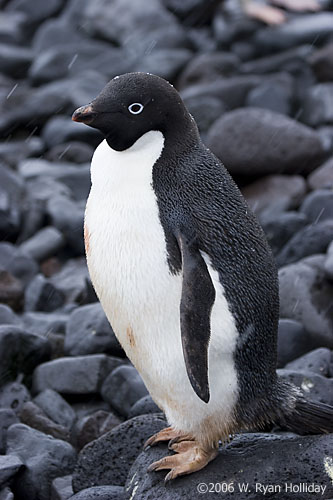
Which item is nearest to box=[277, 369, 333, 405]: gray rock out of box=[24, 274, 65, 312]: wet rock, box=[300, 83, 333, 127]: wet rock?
box=[24, 274, 65, 312]: wet rock

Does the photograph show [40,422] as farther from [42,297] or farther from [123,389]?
[42,297]

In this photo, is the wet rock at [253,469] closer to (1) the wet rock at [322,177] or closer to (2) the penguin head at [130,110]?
(2) the penguin head at [130,110]

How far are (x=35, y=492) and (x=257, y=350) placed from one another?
1.29 meters

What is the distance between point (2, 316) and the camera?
18.5ft

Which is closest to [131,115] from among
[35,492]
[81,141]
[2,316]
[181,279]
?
[181,279]

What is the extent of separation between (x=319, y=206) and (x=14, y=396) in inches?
A: 128

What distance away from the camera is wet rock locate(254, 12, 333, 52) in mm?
→ 11320

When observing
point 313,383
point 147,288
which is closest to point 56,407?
point 313,383

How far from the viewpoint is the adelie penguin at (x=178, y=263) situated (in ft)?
10.6

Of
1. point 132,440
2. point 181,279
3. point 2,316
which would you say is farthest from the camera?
point 2,316

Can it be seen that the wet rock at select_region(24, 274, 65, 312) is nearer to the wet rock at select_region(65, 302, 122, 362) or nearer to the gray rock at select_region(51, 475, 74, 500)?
the wet rock at select_region(65, 302, 122, 362)

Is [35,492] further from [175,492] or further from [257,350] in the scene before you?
[257,350]

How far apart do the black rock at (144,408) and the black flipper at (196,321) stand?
120 centimetres

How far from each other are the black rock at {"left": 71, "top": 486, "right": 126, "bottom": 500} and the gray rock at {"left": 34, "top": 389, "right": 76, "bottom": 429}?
1.03 m
